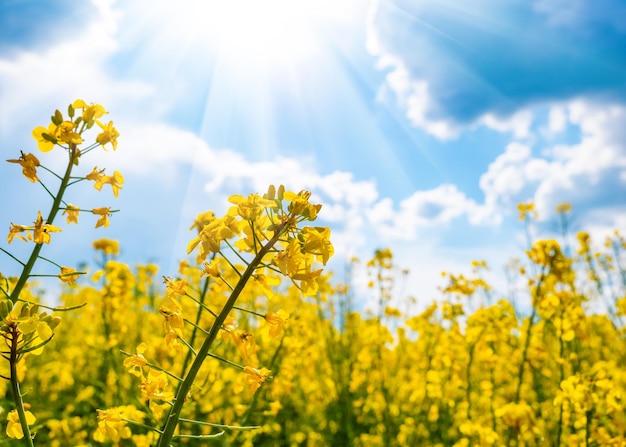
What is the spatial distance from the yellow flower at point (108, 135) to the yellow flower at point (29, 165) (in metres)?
0.22

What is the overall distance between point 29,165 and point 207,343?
95 centimetres

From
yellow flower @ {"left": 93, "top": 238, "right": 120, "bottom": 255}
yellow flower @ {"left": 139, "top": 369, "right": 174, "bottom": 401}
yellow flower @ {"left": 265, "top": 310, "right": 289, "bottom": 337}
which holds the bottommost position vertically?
yellow flower @ {"left": 139, "top": 369, "right": 174, "bottom": 401}

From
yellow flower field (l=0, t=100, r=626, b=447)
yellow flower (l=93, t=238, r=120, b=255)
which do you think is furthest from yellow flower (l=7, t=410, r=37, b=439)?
yellow flower (l=93, t=238, r=120, b=255)

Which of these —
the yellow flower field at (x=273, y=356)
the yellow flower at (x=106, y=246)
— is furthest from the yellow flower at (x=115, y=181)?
the yellow flower at (x=106, y=246)

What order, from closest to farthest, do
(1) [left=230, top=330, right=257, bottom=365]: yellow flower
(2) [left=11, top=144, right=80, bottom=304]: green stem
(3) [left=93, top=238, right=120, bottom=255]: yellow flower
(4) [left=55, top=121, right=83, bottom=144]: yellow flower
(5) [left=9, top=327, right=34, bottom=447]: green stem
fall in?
(5) [left=9, top=327, right=34, bottom=447]: green stem, (1) [left=230, top=330, right=257, bottom=365]: yellow flower, (2) [left=11, top=144, right=80, bottom=304]: green stem, (4) [left=55, top=121, right=83, bottom=144]: yellow flower, (3) [left=93, top=238, right=120, bottom=255]: yellow flower

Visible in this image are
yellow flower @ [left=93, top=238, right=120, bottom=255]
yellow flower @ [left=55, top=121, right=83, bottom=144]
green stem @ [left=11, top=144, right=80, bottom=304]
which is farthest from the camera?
yellow flower @ [left=93, top=238, right=120, bottom=255]

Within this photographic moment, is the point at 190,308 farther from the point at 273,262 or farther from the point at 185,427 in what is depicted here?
A: the point at 273,262

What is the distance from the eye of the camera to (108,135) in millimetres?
1868

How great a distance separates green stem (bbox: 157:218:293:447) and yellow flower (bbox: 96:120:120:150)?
0.82 meters

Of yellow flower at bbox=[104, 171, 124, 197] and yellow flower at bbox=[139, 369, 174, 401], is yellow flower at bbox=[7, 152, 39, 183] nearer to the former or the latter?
yellow flower at bbox=[104, 171, 124, 197]

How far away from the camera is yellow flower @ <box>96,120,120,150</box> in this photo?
186 cm

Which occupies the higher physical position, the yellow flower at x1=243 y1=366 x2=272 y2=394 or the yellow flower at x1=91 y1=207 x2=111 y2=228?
the yellow flower at x1=91 y1=207 x2=111 y2=228

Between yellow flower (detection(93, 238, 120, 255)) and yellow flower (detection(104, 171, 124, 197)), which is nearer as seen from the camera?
yellow flower (detection(104, 171, 124, 197))

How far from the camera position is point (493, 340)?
180 inches
